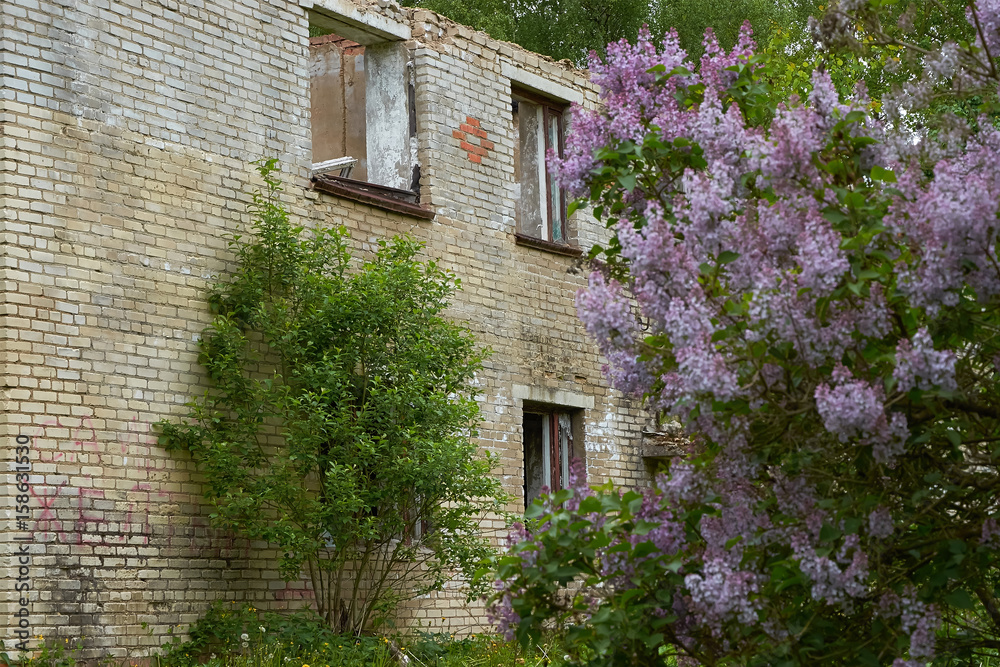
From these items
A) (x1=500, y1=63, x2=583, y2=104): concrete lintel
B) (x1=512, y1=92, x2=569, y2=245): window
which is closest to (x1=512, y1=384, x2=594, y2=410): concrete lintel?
(x1=512, y1=92, x2=569, y2=245): window

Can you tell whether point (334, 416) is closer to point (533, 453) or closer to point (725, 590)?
point (533, 453)

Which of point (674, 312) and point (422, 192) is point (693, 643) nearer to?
point (674, 312)

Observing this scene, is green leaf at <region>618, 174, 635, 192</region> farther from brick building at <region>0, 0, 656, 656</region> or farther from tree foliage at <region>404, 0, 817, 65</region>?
tree foliage at <region>404, 0, 817, 65</region>

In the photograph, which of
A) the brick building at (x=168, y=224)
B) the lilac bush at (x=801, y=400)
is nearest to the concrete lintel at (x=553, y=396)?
the brick building at (x=168, y=224)

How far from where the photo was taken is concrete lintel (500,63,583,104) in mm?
Answer: 13156

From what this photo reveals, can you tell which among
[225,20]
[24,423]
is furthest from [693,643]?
[225,20]

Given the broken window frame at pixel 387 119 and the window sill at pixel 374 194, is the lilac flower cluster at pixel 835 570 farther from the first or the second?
the broken window frame at pixel 387 119

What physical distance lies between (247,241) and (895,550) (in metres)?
6.80

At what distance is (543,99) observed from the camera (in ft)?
45.3

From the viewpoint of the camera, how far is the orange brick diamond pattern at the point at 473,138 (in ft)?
40.6

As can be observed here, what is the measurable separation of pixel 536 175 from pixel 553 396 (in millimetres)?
2586

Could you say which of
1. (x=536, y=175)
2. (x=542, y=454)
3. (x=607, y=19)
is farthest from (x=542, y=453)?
(x=607, y=19)

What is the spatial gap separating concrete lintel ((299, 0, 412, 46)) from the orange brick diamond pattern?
3.44ft

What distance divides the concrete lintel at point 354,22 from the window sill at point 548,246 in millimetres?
2386
